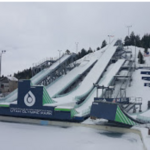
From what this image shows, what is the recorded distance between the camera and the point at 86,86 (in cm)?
2389

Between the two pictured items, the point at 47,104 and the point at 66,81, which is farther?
the point at 66,81

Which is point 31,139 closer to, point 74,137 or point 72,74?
point 74,137

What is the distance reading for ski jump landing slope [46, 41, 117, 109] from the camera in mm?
19266

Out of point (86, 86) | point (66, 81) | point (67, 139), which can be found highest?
point (66, 81)

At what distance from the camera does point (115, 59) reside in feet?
104

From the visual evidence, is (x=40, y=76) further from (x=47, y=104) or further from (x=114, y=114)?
(x=114, y=114)

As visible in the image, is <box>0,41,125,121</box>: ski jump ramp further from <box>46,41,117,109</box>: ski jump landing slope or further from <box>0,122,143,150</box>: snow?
<box>0,122,143,150</box>: snow

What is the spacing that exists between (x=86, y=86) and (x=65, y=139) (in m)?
12.1

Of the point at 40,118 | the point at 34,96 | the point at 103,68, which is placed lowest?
the point at 40,118

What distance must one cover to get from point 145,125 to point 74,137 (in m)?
4.63

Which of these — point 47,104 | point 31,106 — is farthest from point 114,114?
point 31,106

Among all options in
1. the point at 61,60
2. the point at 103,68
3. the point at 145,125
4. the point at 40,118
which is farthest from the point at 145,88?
the point at 61,60

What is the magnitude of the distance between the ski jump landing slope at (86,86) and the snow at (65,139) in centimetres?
342

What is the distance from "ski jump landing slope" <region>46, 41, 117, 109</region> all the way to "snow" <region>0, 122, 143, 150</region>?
342 centimetres
